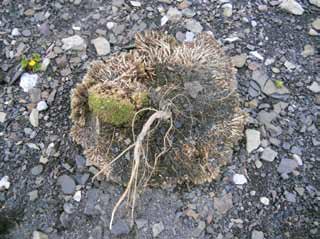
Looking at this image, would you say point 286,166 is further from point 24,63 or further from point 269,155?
point 24,63

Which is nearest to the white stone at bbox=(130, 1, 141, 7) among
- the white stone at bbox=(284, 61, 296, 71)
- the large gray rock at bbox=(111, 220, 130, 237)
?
the white stone at bbox=(284, 61, 296, 71)

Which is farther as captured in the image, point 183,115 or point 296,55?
point 296,55

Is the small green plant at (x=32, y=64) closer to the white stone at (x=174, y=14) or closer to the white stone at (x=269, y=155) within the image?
the white stone at (x=174, y=14)

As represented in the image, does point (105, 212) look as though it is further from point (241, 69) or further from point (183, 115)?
point (241, 69)

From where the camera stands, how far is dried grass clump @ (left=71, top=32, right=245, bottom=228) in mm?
1968

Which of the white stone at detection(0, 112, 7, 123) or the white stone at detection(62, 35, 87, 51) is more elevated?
the white stone at detection(62, 35, 87, 51)

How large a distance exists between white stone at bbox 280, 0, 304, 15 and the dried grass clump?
2.46ft

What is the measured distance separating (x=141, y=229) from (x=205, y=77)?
718 mm

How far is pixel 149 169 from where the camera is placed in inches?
82.0

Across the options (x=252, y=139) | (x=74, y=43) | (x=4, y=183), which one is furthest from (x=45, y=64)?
(x=252, y=139)

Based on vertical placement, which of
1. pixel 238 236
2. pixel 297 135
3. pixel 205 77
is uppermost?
pixel 205 77

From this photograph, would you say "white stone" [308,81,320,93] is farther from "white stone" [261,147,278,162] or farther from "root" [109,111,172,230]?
"root" [109,111,172,230]

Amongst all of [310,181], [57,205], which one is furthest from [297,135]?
[57,205]

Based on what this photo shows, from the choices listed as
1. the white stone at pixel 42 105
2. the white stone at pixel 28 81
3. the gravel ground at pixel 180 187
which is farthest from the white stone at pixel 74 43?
the white stone at pixel 42 105
